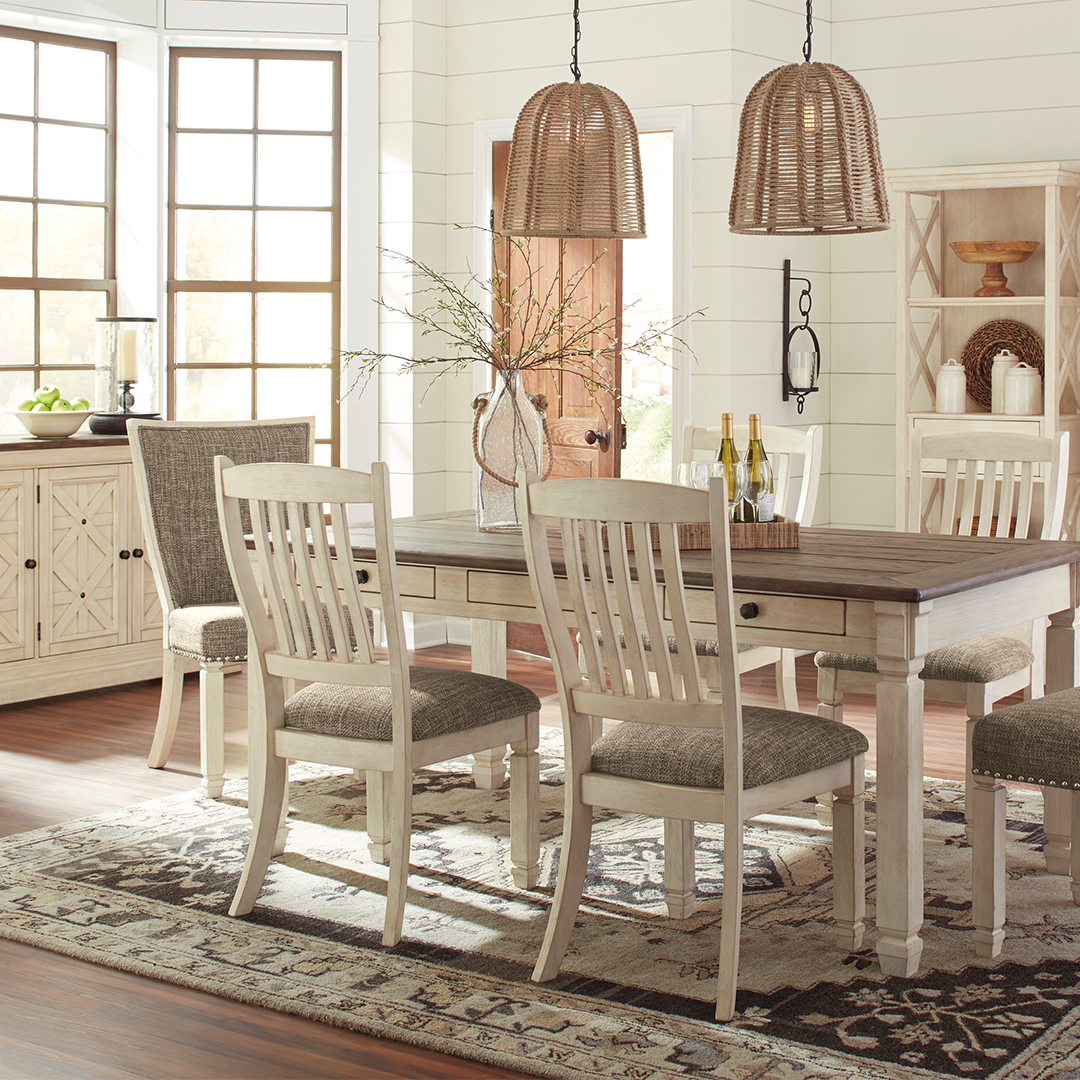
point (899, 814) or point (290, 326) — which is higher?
point (290, 326)

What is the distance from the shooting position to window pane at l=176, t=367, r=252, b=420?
20.5ft

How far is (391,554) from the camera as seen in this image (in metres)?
3.02

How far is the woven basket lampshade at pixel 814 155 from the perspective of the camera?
3.16m

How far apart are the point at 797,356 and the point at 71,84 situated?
3.06m

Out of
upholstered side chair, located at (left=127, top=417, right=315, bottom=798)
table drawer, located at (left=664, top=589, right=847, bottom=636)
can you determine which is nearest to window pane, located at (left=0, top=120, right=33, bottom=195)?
upholstered side chair, located at (left=127, top=417, right=315, bottom=798)

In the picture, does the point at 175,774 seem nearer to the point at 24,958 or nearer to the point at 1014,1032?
the point at 24,958

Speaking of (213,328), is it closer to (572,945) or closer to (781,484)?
(781,484)

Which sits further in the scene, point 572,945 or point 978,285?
point 978,285

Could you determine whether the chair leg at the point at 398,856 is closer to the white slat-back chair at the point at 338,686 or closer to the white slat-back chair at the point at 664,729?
the white slat-back chair at the point at 338,686

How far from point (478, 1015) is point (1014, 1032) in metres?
0.95

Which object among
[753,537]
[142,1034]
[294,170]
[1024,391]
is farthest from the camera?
[294,170]

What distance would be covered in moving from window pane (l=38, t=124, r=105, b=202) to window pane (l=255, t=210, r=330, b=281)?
66cm

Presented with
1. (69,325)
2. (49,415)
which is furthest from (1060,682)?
(69,325)

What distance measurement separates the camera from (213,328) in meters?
6.28
